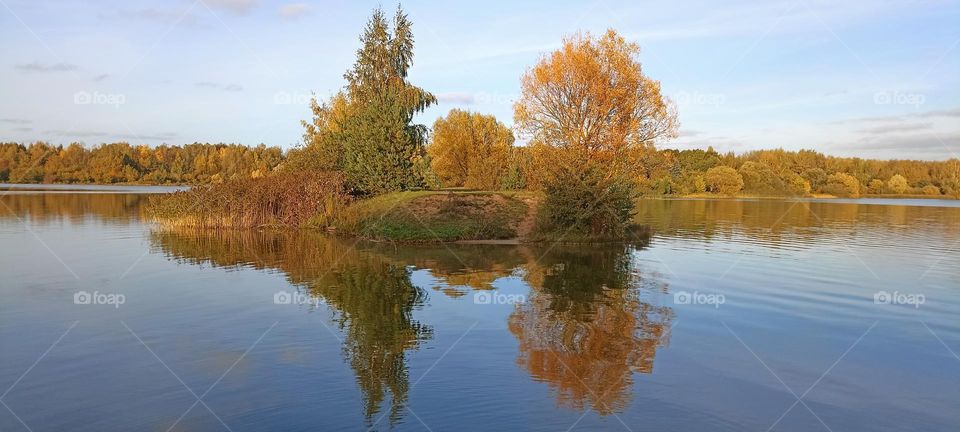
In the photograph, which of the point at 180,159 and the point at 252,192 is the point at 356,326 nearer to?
the point at 252,192

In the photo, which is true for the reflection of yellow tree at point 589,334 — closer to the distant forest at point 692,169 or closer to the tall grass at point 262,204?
the tall grass at point 262,204

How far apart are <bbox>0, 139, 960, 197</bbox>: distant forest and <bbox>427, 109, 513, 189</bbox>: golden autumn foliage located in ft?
161

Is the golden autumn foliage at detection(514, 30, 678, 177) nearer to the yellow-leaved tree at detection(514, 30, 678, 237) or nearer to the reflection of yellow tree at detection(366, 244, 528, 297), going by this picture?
the yellow-leaved tree at detection(514, 30, 678, 237)

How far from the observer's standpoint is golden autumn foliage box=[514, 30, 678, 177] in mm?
41312

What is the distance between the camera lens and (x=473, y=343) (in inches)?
511

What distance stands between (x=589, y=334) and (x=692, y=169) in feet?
385

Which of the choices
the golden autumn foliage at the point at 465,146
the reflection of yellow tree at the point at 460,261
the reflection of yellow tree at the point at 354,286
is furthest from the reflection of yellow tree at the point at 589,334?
the golden autumn foliage at the point at 465,146

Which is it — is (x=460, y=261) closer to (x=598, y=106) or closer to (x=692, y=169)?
(x=598, y=106)

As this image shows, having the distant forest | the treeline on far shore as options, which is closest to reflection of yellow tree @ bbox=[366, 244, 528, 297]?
the distant forest

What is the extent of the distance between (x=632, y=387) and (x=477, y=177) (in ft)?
173

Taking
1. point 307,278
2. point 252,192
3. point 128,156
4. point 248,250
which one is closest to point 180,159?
point 128,156

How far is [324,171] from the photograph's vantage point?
139ft

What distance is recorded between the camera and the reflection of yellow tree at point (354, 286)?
428 inches

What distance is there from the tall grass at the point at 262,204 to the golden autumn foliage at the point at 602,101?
14213 millimetres
